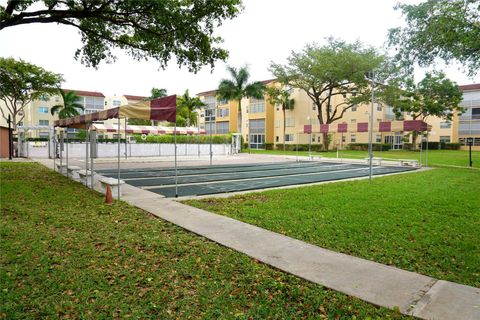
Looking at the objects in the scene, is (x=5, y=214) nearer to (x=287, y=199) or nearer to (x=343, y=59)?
(x=287, y=199)

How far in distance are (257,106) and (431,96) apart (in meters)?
28.5

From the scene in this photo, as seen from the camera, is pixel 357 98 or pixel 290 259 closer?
pixel 290 259

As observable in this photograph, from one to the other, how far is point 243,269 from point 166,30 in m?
11.4

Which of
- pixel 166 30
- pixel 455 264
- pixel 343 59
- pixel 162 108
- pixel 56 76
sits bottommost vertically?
pixel 455 264

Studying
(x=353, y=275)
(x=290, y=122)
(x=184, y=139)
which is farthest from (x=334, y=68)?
(x=353, y=275)

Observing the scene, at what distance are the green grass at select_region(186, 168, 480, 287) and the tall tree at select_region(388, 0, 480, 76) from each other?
955 centimetres

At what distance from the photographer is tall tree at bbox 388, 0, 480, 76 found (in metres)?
17.3

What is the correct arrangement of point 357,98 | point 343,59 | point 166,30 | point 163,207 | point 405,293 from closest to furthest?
1. point 405,293
2. point 163,207
3. point 166,30
4. point 343,59
5. point 357,98

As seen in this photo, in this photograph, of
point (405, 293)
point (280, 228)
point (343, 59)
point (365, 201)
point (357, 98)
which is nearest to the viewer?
point (405, 293)

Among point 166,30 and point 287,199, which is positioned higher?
point 166,30

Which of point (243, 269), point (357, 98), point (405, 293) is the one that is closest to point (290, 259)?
point (243, 269)

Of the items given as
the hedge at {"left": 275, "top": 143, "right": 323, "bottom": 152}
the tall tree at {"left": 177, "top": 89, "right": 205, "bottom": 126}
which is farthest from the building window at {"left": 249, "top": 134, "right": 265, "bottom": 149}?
the tall tree at {"left": 177, "top": 89, "right": 205, "bottom": 126}

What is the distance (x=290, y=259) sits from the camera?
16.5ft

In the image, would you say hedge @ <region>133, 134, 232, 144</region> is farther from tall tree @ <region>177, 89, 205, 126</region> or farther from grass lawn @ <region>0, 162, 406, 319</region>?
grass lawn @ <region>0, 162, 406, 319</region>
